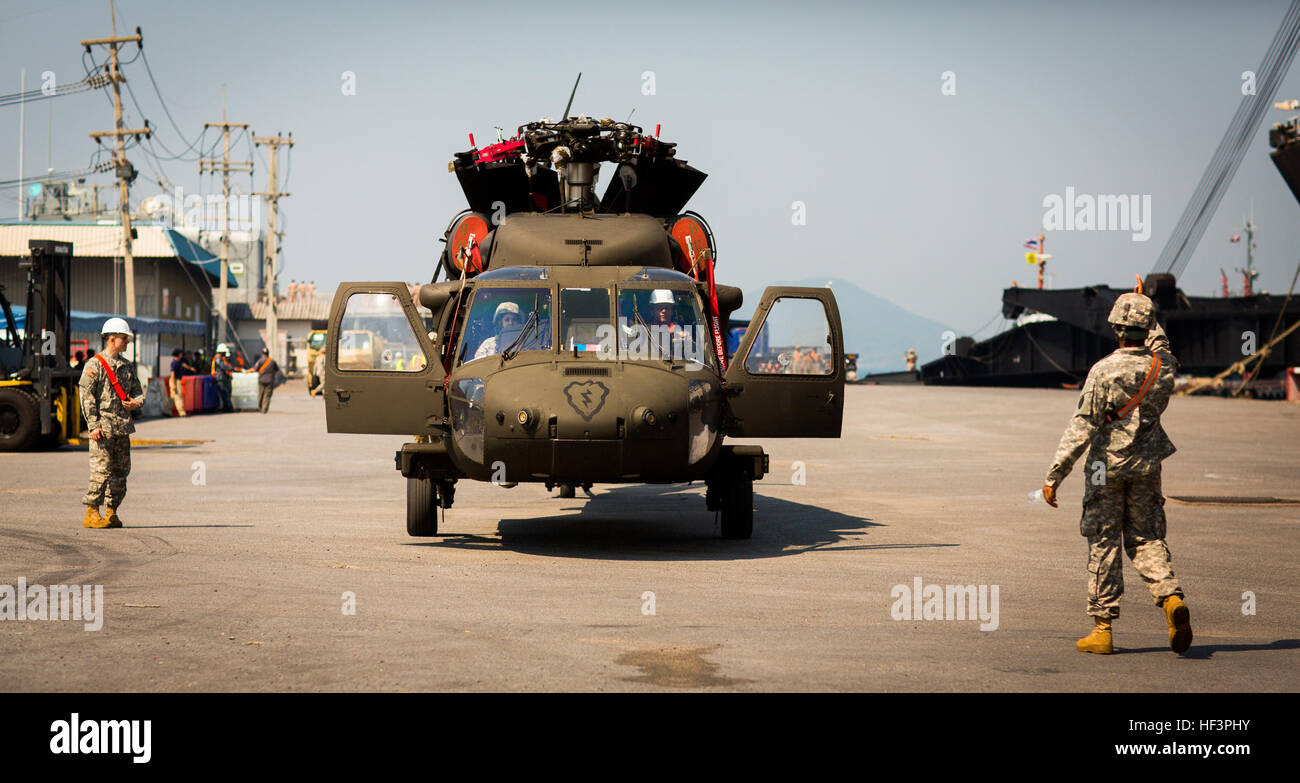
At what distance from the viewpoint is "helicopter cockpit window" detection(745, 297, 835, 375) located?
11.5 m

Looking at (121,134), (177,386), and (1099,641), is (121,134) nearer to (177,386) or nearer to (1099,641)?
(177,386)

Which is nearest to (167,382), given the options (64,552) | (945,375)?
(64,552)

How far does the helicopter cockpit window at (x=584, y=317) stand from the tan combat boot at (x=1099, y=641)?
210 inches

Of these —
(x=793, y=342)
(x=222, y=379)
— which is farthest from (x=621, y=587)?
(x=222, y=379)

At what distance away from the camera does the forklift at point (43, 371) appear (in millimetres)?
21969

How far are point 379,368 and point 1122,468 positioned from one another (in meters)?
6.50

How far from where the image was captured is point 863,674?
6.48 m

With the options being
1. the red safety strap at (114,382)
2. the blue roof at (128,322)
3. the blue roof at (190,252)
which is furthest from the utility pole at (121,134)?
the red safety strap at (114,382)

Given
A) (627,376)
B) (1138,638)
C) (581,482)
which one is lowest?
(1138,638)

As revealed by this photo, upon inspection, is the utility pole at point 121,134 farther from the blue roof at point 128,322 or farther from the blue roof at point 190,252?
the blue roof at point 190,252

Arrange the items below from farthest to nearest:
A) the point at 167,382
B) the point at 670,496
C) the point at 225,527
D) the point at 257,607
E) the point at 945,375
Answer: the point at 945,375
the point at 167,382
the point at 670,496
the point at 225,527
the point at 257,607

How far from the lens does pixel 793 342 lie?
11.7 metres
